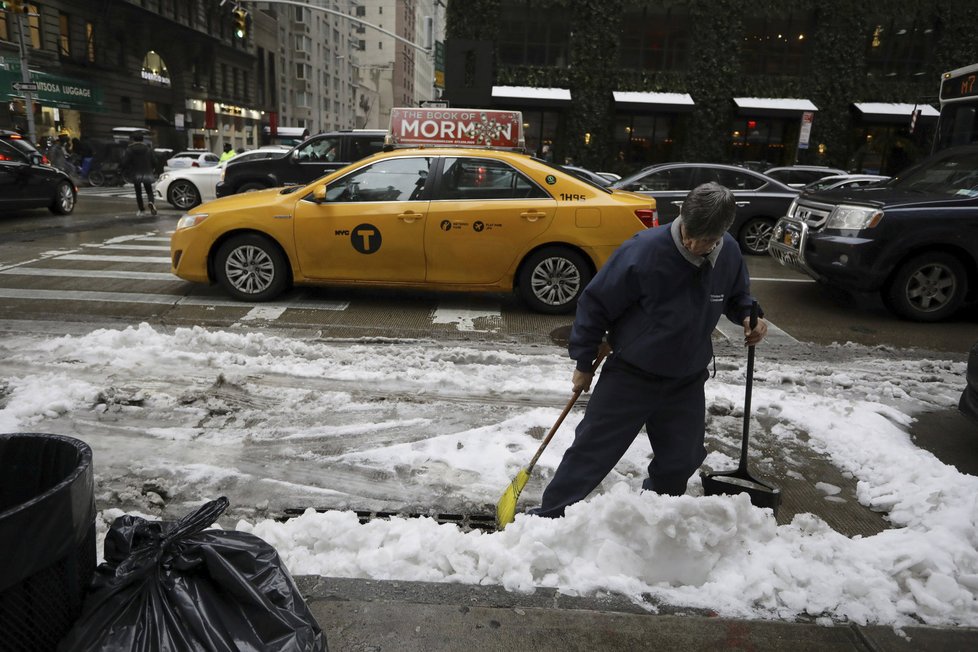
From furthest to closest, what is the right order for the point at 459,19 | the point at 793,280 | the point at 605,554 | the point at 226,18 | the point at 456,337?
the point at 226,18 < the point at 459,19 < the point at 793,280 < the point at 456,337 < the point at 605,554

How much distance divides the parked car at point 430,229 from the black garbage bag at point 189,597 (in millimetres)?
5673

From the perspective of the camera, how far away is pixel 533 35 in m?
31.3

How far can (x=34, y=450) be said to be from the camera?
193 centimetres

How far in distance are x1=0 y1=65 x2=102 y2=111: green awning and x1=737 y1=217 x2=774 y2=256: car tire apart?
97.0 feet

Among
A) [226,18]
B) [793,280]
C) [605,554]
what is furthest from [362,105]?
[605,554]

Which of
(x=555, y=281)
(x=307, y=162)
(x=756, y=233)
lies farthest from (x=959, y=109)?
(x=307, y=162)

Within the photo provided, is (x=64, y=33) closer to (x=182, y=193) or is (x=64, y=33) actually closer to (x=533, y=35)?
(x=533, y=35)

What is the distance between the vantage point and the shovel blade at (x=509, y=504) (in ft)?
10.9

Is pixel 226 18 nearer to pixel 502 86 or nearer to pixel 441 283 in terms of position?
pixel 502 86

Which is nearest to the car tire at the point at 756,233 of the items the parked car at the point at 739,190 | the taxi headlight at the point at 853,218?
the parked car at the point at 739,190

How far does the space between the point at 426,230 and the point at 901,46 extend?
1279 inches

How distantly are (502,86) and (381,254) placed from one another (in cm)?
2544

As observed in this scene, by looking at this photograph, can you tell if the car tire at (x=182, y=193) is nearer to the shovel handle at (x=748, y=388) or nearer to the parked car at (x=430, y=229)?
the parked car at (x=430, y=229)

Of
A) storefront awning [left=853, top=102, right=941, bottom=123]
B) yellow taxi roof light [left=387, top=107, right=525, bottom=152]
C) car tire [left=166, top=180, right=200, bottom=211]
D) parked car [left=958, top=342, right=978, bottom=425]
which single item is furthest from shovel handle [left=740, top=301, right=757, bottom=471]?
storefront awning [left=853, top=102, right=941, bottom=123]
